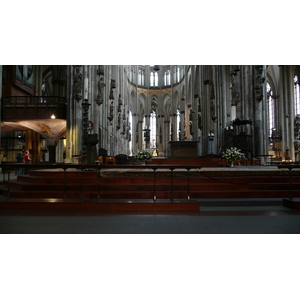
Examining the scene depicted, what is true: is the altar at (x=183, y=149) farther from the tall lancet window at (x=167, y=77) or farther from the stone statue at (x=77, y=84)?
the tall lancet window at (x=167, y=77)

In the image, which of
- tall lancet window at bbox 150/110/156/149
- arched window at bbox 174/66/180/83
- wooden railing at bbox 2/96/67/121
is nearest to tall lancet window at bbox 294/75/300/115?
arched window at bbox 174/66/180/83

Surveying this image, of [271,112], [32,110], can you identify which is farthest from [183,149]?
[271,112]

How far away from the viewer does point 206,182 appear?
6816 mm

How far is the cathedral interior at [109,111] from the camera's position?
13.8 metres

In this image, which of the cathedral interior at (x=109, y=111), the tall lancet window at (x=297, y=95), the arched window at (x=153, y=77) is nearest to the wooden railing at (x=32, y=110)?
the cathedral interior at (x=109, y=111)

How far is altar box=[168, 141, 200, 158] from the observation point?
673 inches

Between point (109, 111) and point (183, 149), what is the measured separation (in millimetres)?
7474

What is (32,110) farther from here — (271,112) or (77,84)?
(271,112)

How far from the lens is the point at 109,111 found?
2039 centimetres

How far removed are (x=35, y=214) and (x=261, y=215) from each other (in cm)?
445

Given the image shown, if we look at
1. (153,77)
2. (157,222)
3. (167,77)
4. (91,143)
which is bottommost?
(157,222)

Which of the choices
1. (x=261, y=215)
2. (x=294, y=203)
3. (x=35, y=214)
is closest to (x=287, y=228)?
(x=261, y=215)

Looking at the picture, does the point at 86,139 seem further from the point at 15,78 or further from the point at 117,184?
the point at 15,78

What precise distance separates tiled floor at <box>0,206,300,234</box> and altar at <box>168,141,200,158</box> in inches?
474
